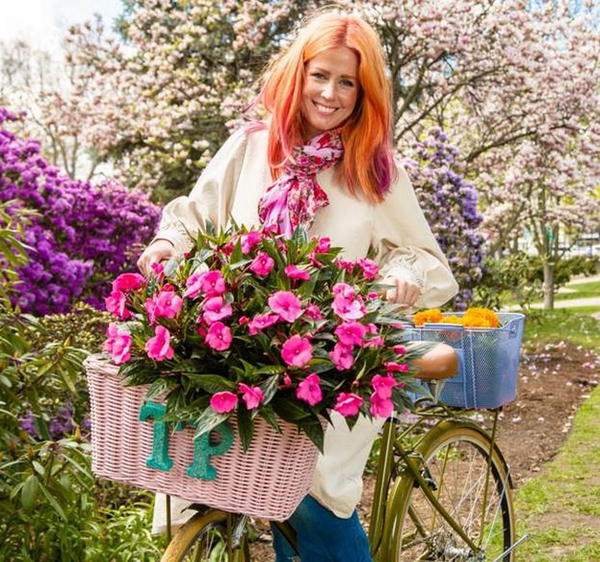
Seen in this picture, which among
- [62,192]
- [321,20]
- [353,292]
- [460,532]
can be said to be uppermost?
[321,20]

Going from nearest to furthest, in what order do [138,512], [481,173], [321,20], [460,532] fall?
1. [321,20]
2. [460,532]
3. [138,512]
4. [481,173]

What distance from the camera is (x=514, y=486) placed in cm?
529

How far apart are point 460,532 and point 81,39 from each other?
11.3 meters

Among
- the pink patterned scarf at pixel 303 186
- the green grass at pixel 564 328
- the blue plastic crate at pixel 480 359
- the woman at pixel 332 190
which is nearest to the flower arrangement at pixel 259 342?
the woman at pixel 332 190

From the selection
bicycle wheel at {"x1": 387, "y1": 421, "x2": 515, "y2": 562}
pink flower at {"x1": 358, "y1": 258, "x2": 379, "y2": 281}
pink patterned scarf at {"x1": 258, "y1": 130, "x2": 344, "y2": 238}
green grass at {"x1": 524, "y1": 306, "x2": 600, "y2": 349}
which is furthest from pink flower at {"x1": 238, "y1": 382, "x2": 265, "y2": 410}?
green grass at {"x1": 524, "y1": 306, "x2": 600, "y2": 349}

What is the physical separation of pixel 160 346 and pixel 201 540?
2.01 ft

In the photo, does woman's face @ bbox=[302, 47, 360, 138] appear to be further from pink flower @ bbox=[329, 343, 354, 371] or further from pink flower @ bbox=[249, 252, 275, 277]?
pink flower @ bbox=[329, 343, 354, 371]

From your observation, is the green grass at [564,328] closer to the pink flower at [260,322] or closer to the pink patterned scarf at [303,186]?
the pink patterned scarf at [303,186]

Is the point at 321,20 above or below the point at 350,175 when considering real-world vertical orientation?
above

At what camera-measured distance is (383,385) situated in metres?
1.58

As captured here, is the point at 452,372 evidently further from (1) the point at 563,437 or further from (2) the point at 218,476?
(1) the point at 563,437

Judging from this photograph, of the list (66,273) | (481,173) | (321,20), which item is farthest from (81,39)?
(321,20)

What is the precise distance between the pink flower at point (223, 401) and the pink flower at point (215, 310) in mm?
129

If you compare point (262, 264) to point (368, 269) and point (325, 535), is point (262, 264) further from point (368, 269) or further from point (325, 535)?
point (325, 535)
